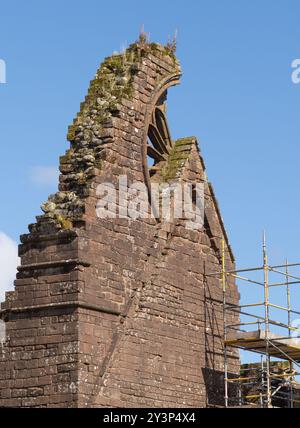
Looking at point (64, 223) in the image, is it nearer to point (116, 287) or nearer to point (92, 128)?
point (116, 287)

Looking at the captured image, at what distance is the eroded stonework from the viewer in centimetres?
2492

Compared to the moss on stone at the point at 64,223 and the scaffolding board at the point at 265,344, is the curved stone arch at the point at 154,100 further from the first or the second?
the scaffolding board at the point at 265,344

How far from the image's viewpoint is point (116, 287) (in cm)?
2583

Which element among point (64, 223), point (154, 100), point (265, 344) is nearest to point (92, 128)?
point (154, 100)

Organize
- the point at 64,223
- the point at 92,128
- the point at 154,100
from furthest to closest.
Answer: the point at 154,100 < the point at 92,128 < the point at 64,223

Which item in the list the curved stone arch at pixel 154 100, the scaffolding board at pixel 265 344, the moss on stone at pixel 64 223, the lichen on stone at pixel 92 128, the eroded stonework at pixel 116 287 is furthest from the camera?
the scaffolding board at pixel 265 344

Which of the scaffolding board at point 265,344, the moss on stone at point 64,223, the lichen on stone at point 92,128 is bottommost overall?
the scaffolding board at point 265,344

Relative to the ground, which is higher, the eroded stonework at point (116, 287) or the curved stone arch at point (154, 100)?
the curved stone arch at point (154, 100)

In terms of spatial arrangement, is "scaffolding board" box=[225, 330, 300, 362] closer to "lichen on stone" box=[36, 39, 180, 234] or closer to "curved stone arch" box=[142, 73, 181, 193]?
"curved stone arch" box=[142, 73, 181, 193]

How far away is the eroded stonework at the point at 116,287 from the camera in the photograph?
24.9 meters

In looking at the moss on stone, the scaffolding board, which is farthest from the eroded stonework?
the scaffolding board

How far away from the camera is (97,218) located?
2580 cm

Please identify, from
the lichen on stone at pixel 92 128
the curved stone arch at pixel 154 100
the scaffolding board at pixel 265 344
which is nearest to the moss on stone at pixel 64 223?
the lichen on stone at pixel 92 128
